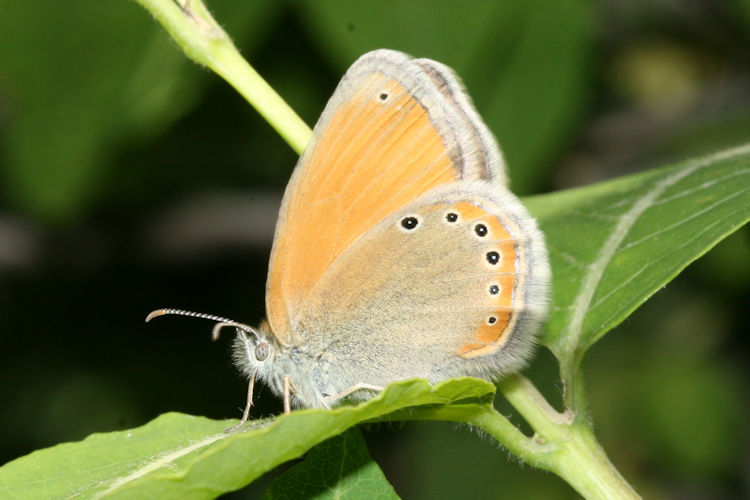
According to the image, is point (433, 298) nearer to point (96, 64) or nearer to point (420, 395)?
point (420, 395)

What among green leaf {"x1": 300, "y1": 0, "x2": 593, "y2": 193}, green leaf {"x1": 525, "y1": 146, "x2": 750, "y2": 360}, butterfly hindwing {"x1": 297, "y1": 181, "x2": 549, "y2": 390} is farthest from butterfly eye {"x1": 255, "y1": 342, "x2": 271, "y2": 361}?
green leaf {"x1": 300, "y1": 0, "x2": 593, "y2": 193}

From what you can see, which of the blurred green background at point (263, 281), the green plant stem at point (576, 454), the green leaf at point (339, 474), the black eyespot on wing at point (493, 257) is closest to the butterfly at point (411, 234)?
the black eyespot on wing at point (493, 257)

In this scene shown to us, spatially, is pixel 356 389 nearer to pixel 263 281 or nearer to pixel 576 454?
pixel 576 454

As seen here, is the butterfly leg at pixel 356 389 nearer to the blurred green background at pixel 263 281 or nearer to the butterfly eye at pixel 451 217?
the butterfly eye at pixel 451 217

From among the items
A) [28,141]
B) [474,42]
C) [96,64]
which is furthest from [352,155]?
[28,141]

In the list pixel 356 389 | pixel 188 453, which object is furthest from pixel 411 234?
pixel 188 453

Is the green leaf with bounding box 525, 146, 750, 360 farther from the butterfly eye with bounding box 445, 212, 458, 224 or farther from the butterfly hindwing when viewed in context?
the butterfly eye with bounding box 445, 212, 458, 224
